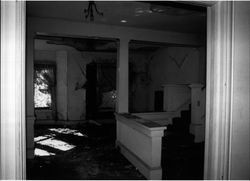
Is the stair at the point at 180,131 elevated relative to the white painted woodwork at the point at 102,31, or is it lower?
lower

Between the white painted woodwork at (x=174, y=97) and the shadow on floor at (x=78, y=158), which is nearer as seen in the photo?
the shadow on floor at (x=78, y=158)

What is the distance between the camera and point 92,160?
435cm

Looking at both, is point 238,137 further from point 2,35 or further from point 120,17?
point 120,17

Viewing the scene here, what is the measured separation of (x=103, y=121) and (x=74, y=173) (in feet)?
15.3

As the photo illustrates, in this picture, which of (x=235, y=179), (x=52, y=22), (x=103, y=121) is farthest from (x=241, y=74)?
(x=103, y=121)

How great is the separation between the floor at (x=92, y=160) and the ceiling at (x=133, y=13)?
2768 mm

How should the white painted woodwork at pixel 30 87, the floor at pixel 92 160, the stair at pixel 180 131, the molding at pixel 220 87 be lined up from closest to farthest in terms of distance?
the molding at pixel 220 87
the floor at pixel 92 160
the white painted woodwork at pixel 30 87
the stair at pixel 180 131

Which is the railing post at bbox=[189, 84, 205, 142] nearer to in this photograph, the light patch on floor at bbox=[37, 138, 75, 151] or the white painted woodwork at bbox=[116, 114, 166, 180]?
the white painted woodwork at bbox=[116, 114, 166, 180]

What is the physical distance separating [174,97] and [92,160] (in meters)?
3.13

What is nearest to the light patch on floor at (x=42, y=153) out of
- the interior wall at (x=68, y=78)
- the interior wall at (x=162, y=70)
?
the interior wall at (x=68, y=78)

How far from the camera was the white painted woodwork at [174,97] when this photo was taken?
20.6 feet

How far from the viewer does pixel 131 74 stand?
370 inches

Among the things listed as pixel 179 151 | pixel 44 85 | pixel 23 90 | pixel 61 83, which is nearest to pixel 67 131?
pixel 61 83

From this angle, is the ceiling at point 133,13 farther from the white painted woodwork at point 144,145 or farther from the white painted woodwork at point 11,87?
the white painted woodwork at point 11,87
